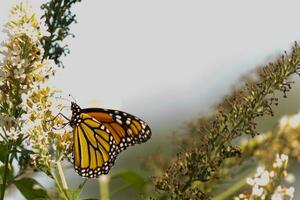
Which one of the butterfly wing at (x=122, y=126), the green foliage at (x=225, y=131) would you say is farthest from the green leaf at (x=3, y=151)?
the butterfly wing at (x=122, y=126)

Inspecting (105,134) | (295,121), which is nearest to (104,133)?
(105,134)

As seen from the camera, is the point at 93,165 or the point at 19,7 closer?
the point at 19,7

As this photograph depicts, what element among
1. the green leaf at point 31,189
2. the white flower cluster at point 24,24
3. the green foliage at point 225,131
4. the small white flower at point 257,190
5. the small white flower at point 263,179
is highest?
the white flower cluster at point 24,24

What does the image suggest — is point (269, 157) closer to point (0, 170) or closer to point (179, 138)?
point (179, 138)

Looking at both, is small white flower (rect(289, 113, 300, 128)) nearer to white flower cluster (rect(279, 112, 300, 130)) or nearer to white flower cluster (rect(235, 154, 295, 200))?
white flower cluster (rect(279, 112, 300, 130))

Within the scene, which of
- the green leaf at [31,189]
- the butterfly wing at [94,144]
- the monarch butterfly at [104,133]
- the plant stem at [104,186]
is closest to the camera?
the green leaf at [31,189]

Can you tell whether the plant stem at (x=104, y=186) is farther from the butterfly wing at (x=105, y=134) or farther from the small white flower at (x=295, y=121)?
the small white flower at (x=295, y=121)

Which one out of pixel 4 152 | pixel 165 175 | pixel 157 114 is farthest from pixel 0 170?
pixel 157 114
